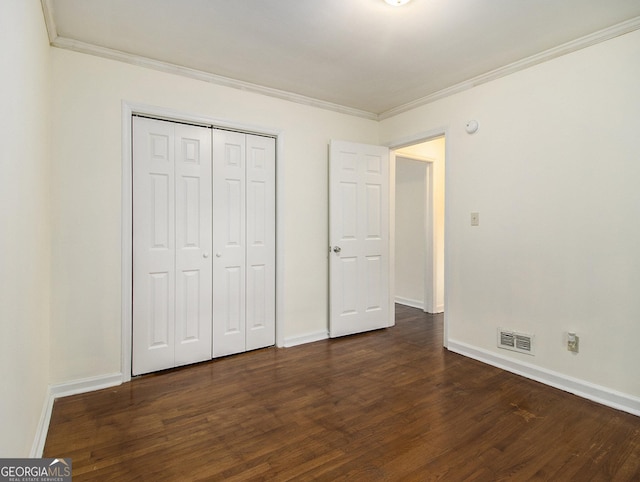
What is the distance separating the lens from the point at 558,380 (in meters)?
2.56

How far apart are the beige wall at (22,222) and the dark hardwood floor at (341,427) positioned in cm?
45

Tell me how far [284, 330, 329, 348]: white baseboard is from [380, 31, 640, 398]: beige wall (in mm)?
1291

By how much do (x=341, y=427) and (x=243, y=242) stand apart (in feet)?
6.04

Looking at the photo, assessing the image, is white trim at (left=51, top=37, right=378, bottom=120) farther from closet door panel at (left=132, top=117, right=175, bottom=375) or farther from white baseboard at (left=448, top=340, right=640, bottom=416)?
white baseboard at (left=448, top=340, right=640, bottom=416)

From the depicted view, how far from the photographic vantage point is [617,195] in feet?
7.55

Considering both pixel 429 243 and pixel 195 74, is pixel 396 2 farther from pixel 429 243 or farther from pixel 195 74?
pixel 429 243

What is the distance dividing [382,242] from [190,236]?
212 centimetres

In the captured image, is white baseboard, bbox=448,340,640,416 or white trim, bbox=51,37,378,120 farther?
white trim, bbox=51,37,378,120

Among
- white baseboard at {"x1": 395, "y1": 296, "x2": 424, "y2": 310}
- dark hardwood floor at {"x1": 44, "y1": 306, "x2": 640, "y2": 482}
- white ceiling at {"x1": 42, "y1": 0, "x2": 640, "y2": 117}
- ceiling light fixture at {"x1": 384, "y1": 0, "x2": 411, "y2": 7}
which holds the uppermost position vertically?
white ceiling at {"x1": 42, "y1": 0, "x2": 640, "y2": 117}

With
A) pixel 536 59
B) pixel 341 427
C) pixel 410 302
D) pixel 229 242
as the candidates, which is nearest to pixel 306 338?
pixel 229 242

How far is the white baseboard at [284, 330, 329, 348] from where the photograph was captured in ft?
11.4

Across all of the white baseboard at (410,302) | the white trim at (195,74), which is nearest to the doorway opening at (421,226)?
the white baseboard at (410,302)

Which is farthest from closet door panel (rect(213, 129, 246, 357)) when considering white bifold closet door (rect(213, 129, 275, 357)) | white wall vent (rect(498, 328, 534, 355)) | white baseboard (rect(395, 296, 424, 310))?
white baseboard (rect(395, 296, 424, 310))

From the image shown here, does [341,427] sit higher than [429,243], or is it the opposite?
[429,243]
